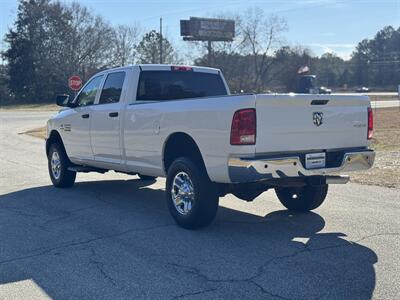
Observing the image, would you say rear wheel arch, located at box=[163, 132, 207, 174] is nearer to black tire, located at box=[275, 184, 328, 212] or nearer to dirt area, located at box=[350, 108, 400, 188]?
black tire, located at box=[275, 184, 328, 212]

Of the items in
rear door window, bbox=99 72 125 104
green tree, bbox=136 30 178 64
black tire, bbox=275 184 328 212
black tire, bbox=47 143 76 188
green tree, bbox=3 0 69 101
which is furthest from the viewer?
green tree, bbox=136 30 178 64

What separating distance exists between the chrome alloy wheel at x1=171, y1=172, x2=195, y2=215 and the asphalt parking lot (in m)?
0.27

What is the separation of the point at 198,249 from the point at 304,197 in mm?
2147

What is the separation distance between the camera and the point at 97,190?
368 inches

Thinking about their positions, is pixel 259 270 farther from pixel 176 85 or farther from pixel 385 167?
pixel 385 167

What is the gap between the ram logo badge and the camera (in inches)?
231

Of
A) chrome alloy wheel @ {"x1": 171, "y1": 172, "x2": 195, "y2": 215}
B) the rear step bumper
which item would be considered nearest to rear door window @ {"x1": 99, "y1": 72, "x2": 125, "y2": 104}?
chrome alloy wheel @ {"x1": 171, "y1": 172, "x2": 195, "y2": 215}

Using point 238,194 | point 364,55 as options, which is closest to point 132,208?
point 238,194

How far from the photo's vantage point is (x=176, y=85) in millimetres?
8062

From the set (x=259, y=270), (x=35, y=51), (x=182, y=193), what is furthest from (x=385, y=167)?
(x=35, y=51)

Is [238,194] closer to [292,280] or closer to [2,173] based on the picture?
[292,280]

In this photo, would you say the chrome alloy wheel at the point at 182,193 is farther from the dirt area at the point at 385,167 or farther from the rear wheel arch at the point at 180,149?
the dirt area at the point at 385,167

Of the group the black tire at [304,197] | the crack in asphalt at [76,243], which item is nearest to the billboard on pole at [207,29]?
the black tire at [304,197]

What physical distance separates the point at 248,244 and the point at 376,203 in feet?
9.24
